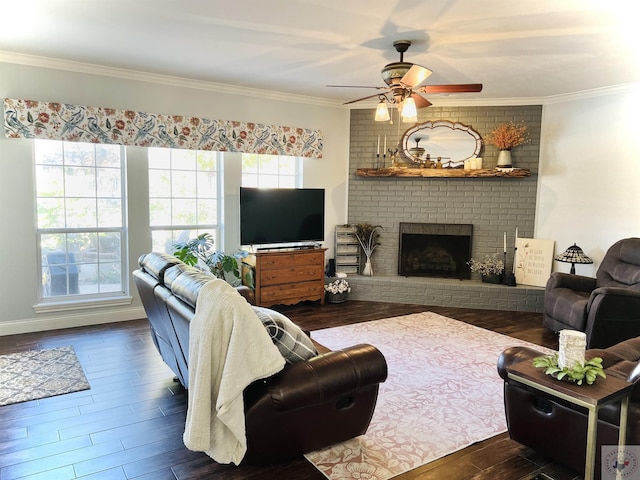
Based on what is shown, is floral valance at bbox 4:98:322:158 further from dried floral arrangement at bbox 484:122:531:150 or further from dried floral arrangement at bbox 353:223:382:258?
dried floral arrangement at bbox 484:122:531:150

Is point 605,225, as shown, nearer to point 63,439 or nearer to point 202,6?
point 202,6

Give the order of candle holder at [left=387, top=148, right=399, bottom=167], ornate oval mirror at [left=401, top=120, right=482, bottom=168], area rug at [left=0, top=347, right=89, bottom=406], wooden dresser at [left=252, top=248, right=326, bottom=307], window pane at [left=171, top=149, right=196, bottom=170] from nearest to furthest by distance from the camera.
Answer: area rug at [left=0, top=347, right=89, bottom=406]
window pane at [left=171, top=149, right=196, bottom=170]
wooden dresser at [left=252, top=248, right=326, bottom=307]
ornate oval mirror at [left=401, top=120, right=482, bottom=168]
candle holder at [left=387, top=148, right=399, bottom=167]

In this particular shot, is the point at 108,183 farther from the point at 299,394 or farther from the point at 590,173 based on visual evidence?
the point at 590,173

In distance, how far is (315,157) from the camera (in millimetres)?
6066

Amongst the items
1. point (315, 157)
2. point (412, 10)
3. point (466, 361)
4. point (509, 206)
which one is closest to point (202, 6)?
point (412, 10)

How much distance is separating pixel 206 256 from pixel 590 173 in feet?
15.6

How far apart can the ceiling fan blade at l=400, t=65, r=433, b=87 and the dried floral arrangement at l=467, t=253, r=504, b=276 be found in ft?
10.9

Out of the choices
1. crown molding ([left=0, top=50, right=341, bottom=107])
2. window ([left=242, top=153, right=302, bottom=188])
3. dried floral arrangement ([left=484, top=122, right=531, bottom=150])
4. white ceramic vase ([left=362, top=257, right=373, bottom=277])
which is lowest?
white ceramic vase ([left=362, top=257, right=373, bottom=277])

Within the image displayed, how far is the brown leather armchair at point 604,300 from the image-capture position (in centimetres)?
401

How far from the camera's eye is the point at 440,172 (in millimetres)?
5930

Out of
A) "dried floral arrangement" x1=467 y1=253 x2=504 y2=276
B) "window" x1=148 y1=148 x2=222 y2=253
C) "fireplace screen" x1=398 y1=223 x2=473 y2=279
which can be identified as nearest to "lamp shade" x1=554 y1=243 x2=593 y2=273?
"dried floral arrangement" x1=467 y1=253 x2=504 y2=276

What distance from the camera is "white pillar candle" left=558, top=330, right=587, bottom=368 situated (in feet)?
6.58

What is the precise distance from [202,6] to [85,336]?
3.28m

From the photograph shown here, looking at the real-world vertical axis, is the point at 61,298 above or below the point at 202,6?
below
